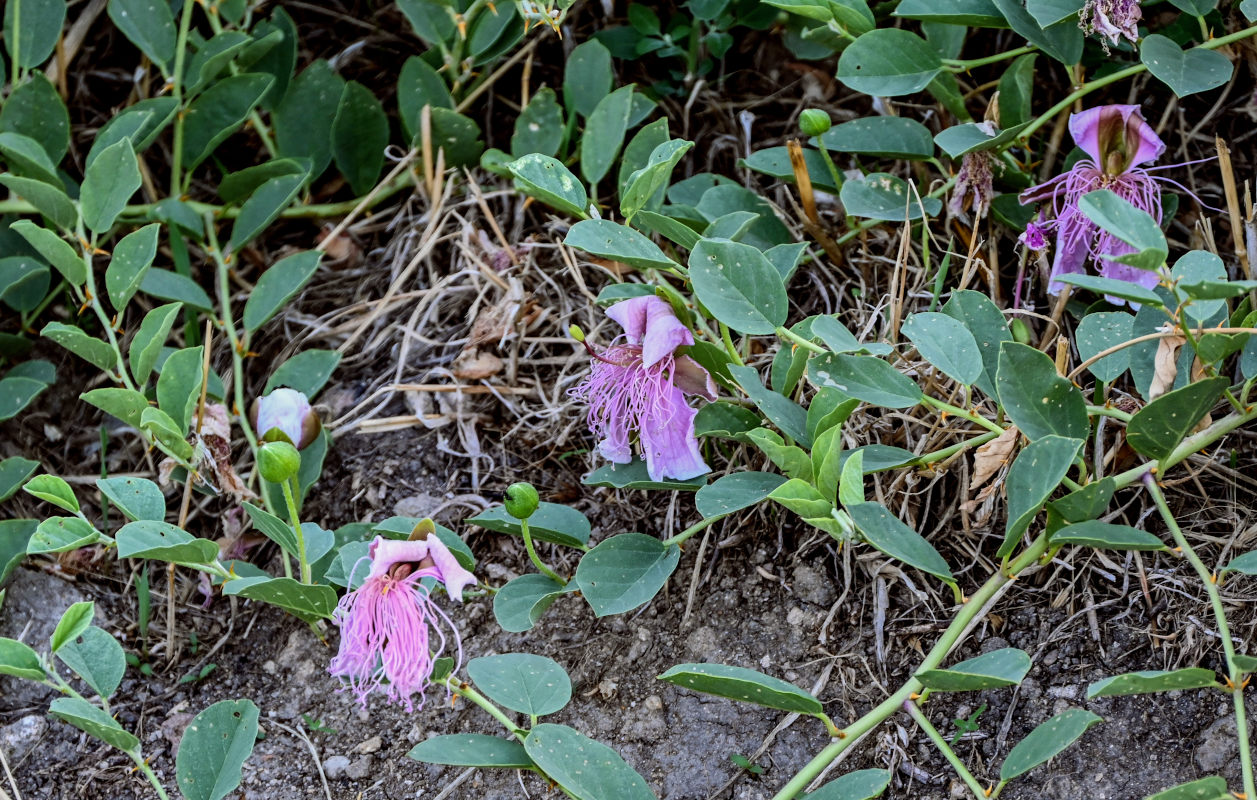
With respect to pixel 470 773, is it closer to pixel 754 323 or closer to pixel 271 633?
pixel 271 633

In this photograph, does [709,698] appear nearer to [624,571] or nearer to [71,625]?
[624,571]

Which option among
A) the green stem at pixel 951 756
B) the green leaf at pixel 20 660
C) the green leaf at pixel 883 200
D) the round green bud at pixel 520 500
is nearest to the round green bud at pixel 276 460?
the round green bud at pixel 520 500

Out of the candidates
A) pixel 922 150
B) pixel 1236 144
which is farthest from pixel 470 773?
pixel 1236 144

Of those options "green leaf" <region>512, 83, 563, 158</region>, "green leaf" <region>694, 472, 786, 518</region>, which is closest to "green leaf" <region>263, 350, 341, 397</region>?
"green leaf" <region>512, 83, 563, 158</region>

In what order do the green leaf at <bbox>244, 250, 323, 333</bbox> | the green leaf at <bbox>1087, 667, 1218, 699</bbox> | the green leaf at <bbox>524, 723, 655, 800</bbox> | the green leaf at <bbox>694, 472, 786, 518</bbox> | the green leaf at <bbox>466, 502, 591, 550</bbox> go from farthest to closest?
1. the green leaf at <bbox>244, 250, 323, 333</bbox>
2. the green leaf at <bbox>466, 502, 591, 550</bbox>
3. the green leaf at <bbox>694, 472, 786, 518</bbox>
4. the green leaf at <bbox>524, 723, 655, 800</bbox>
5. the green leaf at <bbox>1087, 667, 1218, 699</bbox>

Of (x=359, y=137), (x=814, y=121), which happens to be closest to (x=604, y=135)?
(x=814, y=121)

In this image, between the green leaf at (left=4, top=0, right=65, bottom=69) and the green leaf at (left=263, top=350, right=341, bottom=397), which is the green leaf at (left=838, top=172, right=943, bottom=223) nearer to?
the green leaf at (left=263, top=350, right=341, bottom=397)

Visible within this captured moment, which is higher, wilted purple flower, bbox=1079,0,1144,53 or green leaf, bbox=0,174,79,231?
wilted purple flower, bbox=1079,0,1144,53

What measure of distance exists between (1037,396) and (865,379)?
0.16 metres

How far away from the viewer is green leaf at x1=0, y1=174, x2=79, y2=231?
147cm

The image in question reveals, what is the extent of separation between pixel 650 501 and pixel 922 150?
57cm

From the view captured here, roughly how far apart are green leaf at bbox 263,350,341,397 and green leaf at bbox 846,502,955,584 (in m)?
0.79

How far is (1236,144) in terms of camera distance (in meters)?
1.55

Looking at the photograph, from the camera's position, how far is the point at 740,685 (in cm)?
100
